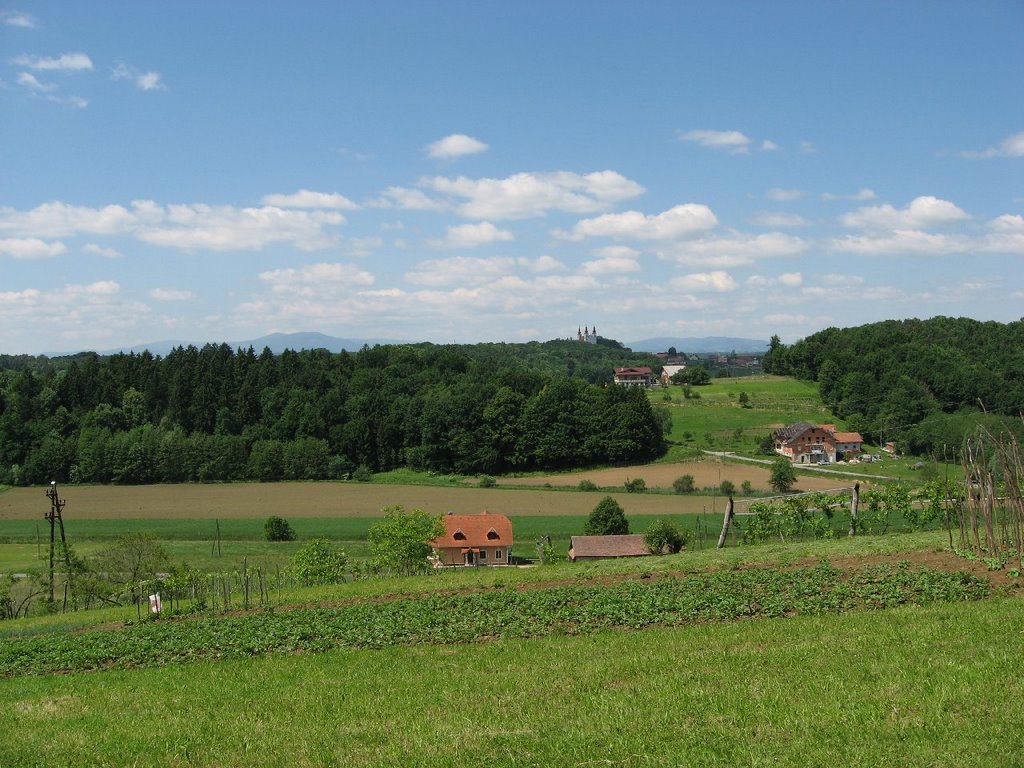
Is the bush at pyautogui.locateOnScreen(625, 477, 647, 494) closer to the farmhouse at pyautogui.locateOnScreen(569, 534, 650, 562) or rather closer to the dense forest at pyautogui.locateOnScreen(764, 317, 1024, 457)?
the farmhouse at pyautogui.locateOnScreen(569, 534, 650, 562)

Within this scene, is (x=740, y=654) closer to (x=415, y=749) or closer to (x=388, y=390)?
(x=415, y=749)

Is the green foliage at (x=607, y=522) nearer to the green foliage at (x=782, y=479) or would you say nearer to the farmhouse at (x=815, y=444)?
the green foliage at (x=782, y=479)

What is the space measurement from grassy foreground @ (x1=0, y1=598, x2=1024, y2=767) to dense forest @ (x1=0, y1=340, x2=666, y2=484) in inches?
3046

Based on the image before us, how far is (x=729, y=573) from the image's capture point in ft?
69.9

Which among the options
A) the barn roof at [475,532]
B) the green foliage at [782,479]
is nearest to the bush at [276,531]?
the barn roof at [475,532]

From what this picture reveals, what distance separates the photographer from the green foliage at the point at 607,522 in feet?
177

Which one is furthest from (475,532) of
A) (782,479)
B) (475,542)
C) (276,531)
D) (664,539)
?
(782,479)

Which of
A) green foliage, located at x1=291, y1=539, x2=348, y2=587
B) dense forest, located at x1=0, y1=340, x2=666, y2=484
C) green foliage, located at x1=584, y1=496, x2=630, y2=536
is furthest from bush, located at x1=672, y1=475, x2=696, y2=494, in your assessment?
green foliage, located at x1=291, y1=539, x2=348, y2=587

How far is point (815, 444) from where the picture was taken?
9212 centimetres

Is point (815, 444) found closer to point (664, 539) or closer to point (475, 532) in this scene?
point (475, 532)

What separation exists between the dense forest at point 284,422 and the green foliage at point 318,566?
51.0m

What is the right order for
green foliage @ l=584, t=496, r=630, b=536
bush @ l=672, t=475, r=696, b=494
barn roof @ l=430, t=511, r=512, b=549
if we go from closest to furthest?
barn roof @ l=430, t=511, r=512, b=549 → green foliage @ l=584, t=496, r=630, b=536 → bush @ l=672, t=475, r=696, b=494

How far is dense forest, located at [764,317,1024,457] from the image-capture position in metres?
89.6

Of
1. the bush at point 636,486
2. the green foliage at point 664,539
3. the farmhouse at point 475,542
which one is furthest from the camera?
the bush at point 636,486
